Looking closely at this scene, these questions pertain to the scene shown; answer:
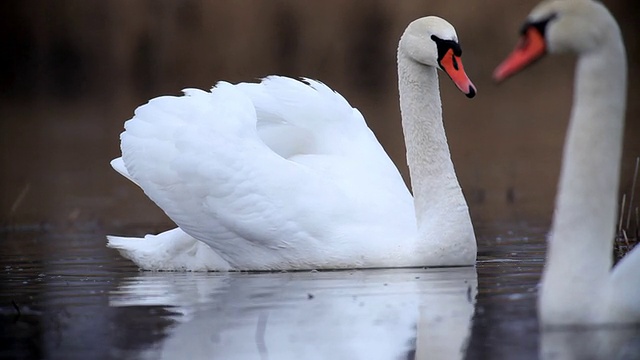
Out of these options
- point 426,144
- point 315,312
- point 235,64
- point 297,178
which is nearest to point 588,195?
point 315,312

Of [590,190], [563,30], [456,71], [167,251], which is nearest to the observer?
[563,30]

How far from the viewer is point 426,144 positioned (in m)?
8.73

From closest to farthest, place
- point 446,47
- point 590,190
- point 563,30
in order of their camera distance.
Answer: point 563,30
point 590,190
point 446,47

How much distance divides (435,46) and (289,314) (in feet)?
8.14

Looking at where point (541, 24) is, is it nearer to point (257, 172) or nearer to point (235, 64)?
point (257, 172)

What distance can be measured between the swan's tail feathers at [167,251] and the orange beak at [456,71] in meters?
1.89

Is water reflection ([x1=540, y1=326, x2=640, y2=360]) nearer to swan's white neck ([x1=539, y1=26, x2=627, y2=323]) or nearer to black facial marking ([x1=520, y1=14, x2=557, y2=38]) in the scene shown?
swan's white neck ([x1=539, y1=26, x2=627, y2=323])

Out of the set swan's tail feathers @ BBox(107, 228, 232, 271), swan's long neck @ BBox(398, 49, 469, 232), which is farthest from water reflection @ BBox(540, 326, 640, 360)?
swan's tail feathers @ BBox(107, 228, 232, 271)

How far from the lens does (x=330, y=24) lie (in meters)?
24.8

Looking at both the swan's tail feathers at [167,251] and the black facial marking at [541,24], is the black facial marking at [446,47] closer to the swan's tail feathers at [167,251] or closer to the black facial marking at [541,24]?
the swan's tail feathers at [167,251]

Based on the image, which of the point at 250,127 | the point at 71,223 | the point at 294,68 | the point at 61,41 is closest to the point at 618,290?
the point at 250,127

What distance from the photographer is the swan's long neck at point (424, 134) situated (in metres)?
8.59

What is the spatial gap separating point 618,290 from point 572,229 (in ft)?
0.90

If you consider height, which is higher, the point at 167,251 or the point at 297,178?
the point at 297,178
